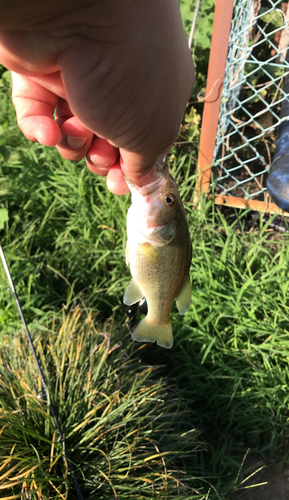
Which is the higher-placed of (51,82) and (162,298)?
(51,82)

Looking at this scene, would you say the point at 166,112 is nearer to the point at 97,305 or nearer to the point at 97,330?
the point at 97,330

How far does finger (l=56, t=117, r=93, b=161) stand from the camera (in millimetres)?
1393

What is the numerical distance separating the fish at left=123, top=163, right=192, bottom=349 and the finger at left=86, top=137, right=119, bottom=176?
0.26 m

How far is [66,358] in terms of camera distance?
2.08 metres

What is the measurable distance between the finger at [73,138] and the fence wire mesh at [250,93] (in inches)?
58.5

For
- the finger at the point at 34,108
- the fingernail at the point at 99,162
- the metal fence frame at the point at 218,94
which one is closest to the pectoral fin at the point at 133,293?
the fingernail at the point at 99,162

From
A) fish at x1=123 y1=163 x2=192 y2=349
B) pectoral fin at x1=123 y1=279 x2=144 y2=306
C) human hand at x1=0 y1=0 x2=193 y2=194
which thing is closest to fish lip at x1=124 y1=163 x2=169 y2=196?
fish at x1=123 y1=163 x2=192 y2=349

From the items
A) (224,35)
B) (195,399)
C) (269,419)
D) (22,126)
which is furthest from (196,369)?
(224,35)

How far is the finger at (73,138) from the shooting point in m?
1.39

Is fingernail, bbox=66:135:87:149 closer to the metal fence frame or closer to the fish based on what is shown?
the fish

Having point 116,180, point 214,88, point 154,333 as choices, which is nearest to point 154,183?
point 116,180

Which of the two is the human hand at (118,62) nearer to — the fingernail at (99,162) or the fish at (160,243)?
the fish at (160,243)

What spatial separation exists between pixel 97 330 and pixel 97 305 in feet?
0.97

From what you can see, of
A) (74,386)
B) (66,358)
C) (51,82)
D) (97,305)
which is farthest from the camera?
(97,305)
